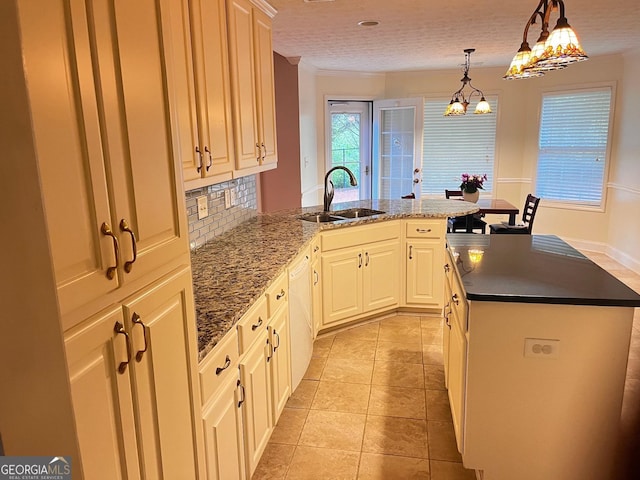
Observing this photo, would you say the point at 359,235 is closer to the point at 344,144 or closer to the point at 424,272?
the point at 424,272

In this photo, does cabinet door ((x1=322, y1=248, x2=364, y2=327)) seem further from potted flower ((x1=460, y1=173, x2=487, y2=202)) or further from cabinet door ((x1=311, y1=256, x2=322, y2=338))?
potted flower ((x1=460, y1=173, x2=487, y2=202))

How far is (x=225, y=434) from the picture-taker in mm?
1627

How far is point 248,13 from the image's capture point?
8.70 ft

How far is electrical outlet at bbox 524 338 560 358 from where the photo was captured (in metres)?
1.76

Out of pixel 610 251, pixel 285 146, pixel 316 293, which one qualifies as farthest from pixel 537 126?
pixel 316 293

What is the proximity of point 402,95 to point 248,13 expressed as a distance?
468 cm

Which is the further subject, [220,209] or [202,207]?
[220,209]

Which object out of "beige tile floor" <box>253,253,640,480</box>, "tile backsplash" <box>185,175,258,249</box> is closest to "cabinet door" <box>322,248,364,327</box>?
"beige tile floor" <box>253,253,640,480</box>

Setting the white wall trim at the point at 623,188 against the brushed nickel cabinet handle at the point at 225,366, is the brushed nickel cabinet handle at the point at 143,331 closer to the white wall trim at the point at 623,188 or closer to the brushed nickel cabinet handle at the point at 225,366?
the brushed nickel cabinet handle at the point at 225,366

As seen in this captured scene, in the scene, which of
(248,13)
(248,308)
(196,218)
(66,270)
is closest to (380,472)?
(248,308)

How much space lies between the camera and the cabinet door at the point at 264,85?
2.82m

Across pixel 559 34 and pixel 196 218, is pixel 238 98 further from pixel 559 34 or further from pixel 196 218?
pixel 559 34

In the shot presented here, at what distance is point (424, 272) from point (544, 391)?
6.84 ft

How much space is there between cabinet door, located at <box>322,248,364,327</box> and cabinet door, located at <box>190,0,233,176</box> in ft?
4.24
